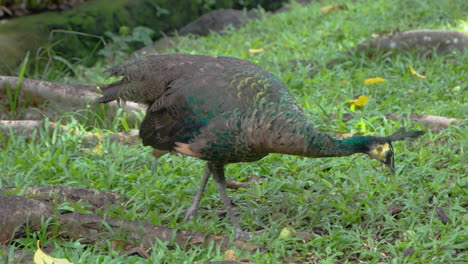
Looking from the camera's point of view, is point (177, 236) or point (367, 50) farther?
point (367, 50)

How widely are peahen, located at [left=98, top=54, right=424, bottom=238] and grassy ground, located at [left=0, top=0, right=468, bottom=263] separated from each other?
30 cm

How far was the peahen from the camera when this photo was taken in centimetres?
344

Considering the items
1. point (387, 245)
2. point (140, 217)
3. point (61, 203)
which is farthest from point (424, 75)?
point (61, 203)

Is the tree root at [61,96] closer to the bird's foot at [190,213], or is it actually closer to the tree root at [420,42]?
the bird's foot at [190,213]

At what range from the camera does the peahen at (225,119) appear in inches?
135

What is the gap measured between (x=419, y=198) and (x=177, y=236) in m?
1.55

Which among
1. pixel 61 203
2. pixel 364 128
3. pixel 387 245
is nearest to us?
pixel 387 245

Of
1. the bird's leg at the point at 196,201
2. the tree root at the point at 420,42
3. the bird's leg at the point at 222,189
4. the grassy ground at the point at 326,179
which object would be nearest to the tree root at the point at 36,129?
the grassy ground at the point at 326,179

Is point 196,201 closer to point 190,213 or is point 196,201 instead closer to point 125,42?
point 190,213

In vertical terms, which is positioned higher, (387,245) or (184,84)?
(184,84)

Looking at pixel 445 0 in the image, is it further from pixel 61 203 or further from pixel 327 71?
pixel 61 203

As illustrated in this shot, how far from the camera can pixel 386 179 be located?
4.17 m

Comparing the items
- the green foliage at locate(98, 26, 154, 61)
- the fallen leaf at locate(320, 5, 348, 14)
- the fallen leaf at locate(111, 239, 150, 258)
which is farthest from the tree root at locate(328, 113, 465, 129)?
the fallen leaf at locate(320, 5, 348, 14)

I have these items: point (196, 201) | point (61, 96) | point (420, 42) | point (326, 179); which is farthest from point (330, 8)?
point (196, 201)
